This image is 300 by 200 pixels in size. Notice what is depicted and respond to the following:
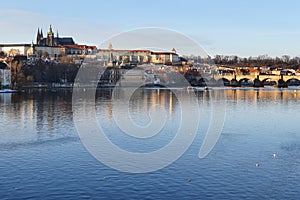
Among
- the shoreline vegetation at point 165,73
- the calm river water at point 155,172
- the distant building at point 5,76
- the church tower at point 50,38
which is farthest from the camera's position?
the church tower at point 50,38

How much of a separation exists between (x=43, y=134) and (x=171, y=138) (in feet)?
12.1

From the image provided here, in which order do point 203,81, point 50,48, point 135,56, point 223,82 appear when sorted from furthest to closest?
point 135,56 < point 50,48 < point 223,82 < point 203,81

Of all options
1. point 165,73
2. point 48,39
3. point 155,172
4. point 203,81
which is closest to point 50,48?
point 48,39

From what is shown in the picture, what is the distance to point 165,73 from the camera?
58.2 m

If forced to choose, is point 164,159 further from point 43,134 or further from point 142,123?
point 142,123

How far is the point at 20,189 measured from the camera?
729cm

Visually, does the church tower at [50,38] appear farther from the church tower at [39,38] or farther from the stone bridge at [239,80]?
the stone bridge at [239,80]

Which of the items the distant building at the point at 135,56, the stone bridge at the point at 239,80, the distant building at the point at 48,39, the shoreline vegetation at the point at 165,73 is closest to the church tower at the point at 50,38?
the distant building at the point at 48,39

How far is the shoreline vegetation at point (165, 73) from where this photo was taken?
39194 mm

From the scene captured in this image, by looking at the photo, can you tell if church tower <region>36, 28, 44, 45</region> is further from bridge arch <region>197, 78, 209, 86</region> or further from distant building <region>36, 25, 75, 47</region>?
bridge arch <region>197, 78, 209, 86</region>

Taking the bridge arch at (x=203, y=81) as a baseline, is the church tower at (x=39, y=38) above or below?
above

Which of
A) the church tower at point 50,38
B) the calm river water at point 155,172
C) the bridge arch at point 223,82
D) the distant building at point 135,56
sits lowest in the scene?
the calm river water at point 155,172

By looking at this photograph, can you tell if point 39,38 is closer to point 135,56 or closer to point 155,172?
point 135,56

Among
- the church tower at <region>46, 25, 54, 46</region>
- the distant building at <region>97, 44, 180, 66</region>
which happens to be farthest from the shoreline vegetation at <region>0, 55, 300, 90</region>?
the church tower at <region>46, 25, 54, 46</region>
